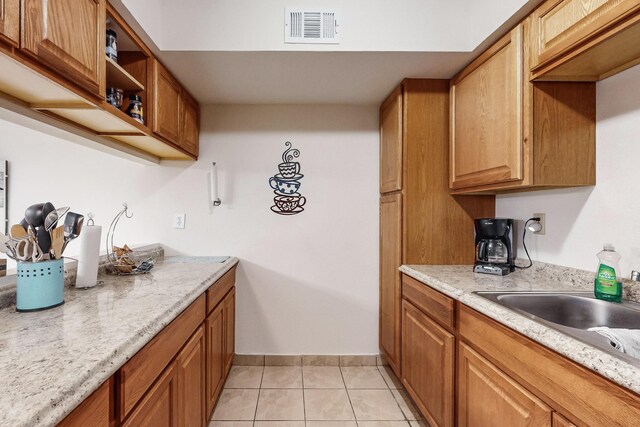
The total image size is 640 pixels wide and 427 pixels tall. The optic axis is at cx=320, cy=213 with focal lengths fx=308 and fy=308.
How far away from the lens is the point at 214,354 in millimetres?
1824

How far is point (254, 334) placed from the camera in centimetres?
253

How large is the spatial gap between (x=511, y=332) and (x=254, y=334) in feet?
6.48

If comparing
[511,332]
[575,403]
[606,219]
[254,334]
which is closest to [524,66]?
[606,219]

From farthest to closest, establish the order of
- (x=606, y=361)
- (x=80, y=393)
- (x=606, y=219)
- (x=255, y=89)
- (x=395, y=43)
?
1. (x=255, y=89)
2. (x=395, y=43)
3. (x=606, y=219)
4. (x=606, y=361)
5. (x=80, y=393)

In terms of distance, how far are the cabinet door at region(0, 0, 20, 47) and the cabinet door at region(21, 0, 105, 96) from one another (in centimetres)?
2

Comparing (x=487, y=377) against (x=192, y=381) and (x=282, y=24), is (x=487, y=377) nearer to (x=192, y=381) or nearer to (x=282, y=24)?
(x=192, y=381)

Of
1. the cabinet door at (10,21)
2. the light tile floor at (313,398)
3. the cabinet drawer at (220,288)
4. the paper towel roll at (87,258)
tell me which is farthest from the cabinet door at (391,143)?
the cabinet door at (10,21)

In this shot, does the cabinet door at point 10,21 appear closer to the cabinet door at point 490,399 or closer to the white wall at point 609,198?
the cabinet door at point 490,399

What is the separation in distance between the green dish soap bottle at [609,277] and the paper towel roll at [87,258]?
7.11ft

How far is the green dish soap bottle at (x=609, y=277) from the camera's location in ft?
4.01

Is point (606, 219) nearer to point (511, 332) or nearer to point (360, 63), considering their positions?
point (511, 332)

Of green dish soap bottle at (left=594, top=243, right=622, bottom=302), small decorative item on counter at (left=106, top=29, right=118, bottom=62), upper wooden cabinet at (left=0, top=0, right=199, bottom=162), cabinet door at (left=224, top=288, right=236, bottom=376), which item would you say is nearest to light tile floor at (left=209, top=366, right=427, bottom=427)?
cabinet door at (left=224, top=288, right=236, bottom=376)

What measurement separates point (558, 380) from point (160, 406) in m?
1.26

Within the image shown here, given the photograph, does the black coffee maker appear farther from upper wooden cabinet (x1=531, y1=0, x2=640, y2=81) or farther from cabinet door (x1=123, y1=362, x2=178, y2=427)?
cabinet door (x1=123, y1=362, x2=178, y2=427)
